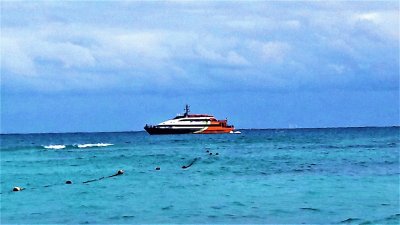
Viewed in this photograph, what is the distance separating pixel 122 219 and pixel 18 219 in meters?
3.53

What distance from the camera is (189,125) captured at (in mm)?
132625

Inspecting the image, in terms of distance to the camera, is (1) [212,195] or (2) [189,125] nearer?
(1) [212,195]

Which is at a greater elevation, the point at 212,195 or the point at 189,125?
the point at 189,125

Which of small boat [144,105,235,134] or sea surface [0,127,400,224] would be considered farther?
small boat [144,105,235,134]

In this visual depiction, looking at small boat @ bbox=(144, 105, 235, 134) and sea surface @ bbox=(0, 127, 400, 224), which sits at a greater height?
small boat @ bbox=(144, 105, 235, 134)

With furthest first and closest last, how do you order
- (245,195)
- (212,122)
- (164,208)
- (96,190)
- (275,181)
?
(212,122), (275,181), (96,190), (245,195), (164,208)

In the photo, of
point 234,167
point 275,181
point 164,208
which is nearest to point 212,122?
point 234,167

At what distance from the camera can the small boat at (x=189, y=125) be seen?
133 meters

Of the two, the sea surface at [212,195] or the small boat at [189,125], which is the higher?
the small boat at [189,125]

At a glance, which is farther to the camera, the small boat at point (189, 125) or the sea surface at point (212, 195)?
the small boat at point (189, 125)

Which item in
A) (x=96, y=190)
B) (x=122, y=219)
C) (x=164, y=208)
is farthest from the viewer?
(x=96, y=190)

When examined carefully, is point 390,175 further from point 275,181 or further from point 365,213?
point 365,213

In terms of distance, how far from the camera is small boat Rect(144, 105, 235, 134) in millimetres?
132750

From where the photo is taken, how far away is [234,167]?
40.8m
